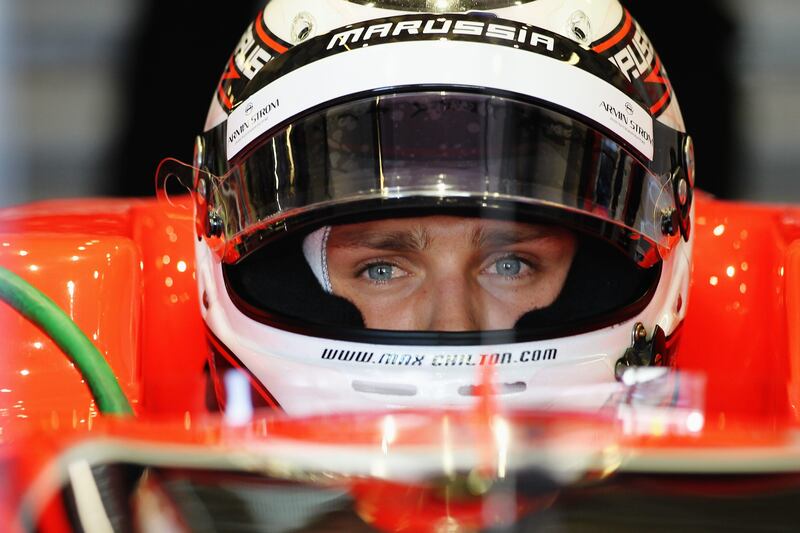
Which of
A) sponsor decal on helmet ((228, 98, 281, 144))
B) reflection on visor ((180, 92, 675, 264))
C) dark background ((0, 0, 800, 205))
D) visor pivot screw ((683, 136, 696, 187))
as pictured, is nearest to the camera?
reflection on visor ((180, 92, 675, 264))

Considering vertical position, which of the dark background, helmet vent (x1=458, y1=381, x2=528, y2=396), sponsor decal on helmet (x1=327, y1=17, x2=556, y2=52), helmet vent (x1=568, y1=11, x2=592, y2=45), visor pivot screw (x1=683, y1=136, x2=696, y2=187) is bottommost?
helmet vent (x1=458, y1=381, x2=528, y2=396)

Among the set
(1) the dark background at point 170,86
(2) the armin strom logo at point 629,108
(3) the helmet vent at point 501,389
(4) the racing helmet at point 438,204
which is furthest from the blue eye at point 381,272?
(1) the dark background at point 170,86

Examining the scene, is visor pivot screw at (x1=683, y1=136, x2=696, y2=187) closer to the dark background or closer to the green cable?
the green cable

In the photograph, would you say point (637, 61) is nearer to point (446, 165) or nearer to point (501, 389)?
point (446, 165)

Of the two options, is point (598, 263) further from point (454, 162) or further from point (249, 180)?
point (249, 180)

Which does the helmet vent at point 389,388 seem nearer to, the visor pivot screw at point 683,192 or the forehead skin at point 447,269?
the forehead skin at point 447,269

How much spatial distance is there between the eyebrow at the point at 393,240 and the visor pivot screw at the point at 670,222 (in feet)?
0.84

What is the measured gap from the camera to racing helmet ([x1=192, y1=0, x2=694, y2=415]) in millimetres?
1326

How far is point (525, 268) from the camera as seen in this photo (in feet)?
4.94

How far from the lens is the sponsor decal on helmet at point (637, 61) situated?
58.9 inches

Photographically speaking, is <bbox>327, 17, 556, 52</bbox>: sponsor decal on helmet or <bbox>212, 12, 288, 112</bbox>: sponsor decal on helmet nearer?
<bbox>327, 17, 556, 52</bbox>: sponsor decal on helmet

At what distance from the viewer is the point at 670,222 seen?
1436 mm

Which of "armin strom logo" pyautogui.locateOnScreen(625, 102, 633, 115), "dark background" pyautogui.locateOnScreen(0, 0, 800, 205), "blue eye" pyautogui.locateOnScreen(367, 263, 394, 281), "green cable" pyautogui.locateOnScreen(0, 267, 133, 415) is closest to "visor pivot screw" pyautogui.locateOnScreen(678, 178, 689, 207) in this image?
"armin strom logo" pyautogui.locateOnScreen(625, 102, 633, 115)

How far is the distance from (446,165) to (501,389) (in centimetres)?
24
